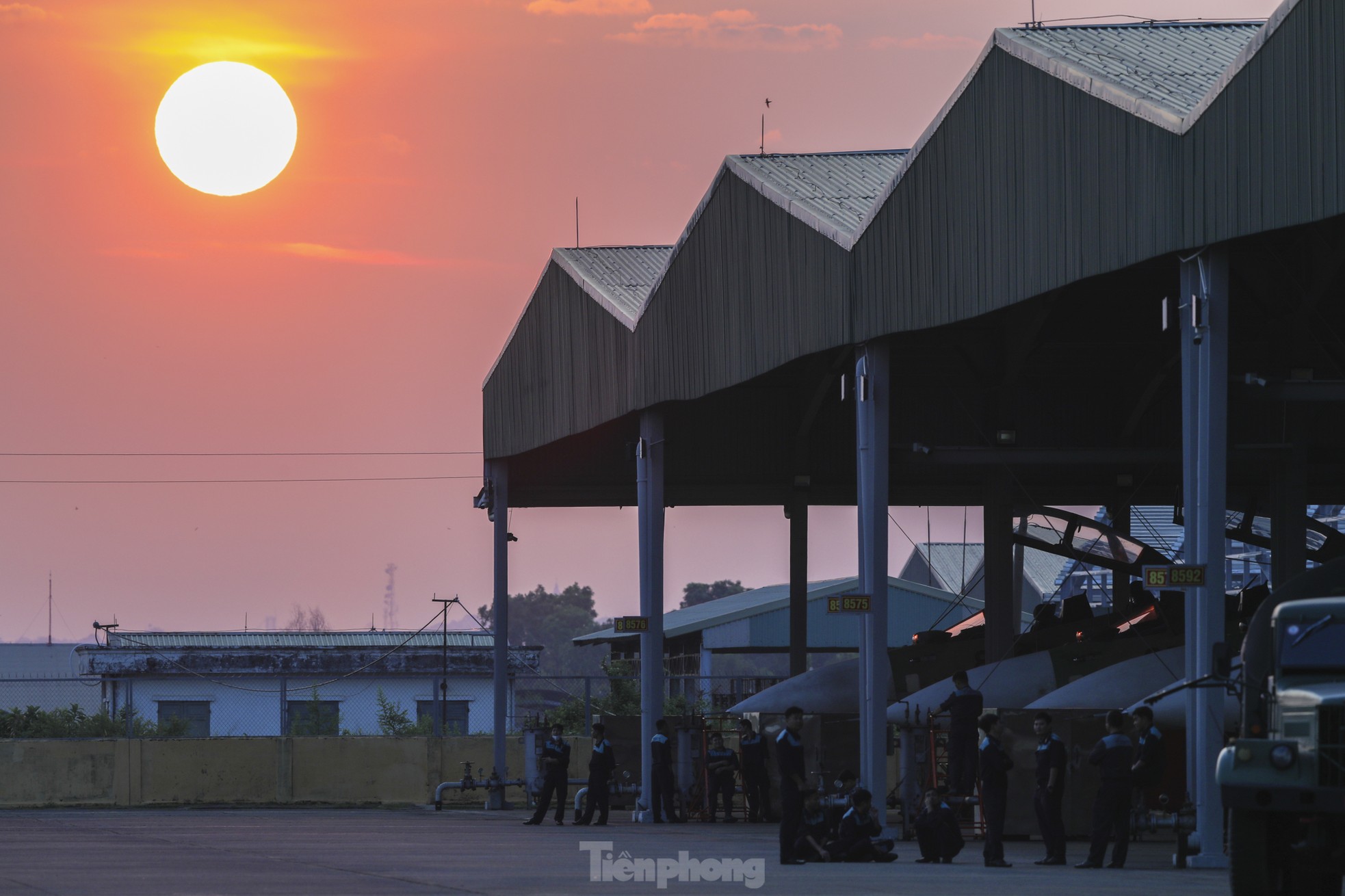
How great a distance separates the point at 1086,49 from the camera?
2280cm

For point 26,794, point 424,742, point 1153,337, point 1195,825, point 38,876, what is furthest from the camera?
point 424,742

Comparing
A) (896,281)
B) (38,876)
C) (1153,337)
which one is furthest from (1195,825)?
(1153,337)

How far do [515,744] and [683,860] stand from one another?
21.5 metres

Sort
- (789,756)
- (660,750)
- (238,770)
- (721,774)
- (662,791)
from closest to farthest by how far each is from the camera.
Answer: (789,756)
(660,750)
(662,791)
(721,774)
(238,770)

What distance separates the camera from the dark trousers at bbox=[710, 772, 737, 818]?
32625mm

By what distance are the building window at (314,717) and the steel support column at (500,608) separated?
961 centimetres

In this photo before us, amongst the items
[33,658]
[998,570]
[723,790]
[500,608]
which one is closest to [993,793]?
[723,790]

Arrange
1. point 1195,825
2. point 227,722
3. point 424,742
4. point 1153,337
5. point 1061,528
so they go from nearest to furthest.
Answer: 1. point 1195,825
2. point 1153,337
3. point 424,742
4. point 227,722
5. point 1061,528

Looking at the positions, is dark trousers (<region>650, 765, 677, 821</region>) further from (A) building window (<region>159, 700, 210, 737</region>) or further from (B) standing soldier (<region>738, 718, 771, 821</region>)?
(A) building window (<region>159, 700, 210, 737</region>)

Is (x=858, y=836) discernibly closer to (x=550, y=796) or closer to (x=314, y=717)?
(x=550, y=796)

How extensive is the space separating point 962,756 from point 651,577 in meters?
8.75

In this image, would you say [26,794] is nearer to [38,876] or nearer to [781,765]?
[38,876]

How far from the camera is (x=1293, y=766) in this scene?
12602mm

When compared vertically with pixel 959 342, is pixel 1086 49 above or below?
above
